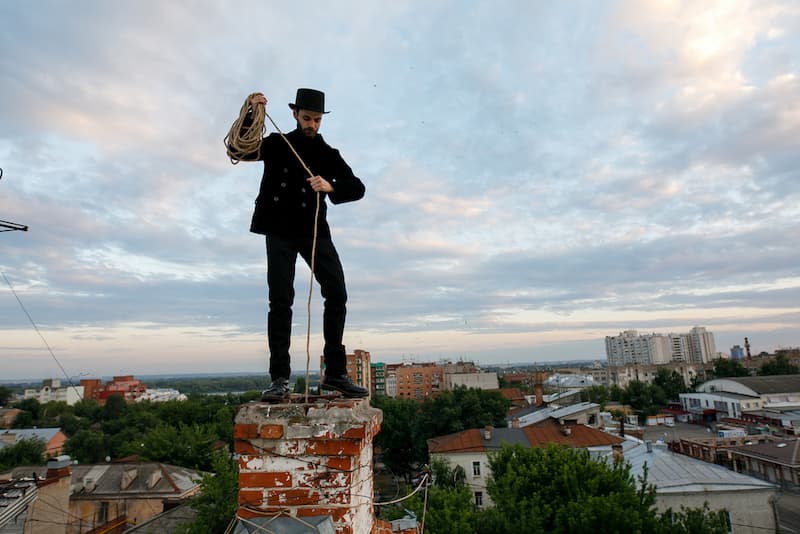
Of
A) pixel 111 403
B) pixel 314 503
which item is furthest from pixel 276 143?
pixel 111 403

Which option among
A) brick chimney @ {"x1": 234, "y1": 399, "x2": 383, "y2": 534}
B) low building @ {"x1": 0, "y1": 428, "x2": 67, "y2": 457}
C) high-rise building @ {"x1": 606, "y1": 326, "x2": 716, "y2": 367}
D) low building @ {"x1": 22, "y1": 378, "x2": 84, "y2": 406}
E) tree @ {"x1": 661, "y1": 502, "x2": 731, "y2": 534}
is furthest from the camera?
high-rise building @ {"x1": 606, "y1": 326, "x2": 716, "y2": 367}

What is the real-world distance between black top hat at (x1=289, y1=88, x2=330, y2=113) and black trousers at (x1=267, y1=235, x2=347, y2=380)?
0.80 meters

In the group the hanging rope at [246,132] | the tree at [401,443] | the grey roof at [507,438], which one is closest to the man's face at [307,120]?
the hanging rope at [246,132]

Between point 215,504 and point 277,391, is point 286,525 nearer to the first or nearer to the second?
point 277,391

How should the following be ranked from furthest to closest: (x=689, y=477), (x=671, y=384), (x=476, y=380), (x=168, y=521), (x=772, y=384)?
(x=476, y=380) → (x=671, y=384) → (x=772, y=384) → (x=689, y=477) → (x=168, y=521)

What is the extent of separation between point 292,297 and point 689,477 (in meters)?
18.8

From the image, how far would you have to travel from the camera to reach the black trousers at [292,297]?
8.85 feet

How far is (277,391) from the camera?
247 cm

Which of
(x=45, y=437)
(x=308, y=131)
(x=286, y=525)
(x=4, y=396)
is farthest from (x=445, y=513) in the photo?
(x=4, y=396)

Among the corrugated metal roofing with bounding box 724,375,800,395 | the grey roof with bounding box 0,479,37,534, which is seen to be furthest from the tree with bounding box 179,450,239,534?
the corrugated metal roofing with bounding box 724,375,800,395

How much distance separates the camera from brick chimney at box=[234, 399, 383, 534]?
208 centimetres

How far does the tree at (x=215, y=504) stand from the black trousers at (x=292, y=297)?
421 inches

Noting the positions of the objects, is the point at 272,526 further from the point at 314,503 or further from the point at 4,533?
the point at 4,533

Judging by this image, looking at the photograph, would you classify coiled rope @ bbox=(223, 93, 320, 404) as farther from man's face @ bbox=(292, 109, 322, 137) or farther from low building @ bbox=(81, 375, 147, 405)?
low building @ bbox=(81, 375, 147, 405)
